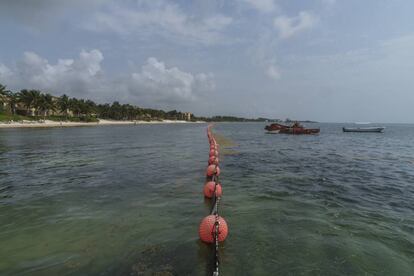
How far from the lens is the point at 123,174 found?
17.2m

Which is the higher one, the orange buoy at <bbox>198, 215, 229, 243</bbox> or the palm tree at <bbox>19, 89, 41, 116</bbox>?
the palm tree at <bbox>19, 89, 41, 116</bbox>

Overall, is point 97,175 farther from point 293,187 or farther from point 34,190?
point 293,187

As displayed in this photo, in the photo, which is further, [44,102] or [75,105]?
[75,105]

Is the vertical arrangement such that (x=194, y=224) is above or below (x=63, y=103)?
below

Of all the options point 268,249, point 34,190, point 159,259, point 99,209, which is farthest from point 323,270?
point 34,190

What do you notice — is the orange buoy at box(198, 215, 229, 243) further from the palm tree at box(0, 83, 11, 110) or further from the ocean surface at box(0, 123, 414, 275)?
the palm tree at box(0, 83, 11, 110)

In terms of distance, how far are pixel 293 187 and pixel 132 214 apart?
27.4 ft

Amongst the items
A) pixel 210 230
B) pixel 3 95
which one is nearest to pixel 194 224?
pixel 210 230

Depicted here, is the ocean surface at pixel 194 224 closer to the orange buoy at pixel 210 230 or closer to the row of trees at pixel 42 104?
the orange buoy at pixel 210 230

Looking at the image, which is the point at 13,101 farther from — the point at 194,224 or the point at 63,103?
the point at 194,224

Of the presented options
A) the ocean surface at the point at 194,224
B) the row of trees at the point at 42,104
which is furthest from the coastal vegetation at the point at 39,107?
the ocean surface at the point at 194,224

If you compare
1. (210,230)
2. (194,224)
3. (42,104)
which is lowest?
(194,224)

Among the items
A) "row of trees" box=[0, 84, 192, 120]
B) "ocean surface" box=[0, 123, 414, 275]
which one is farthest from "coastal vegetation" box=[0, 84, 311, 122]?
"ocean surface" box=[0, 123, 414, 275]

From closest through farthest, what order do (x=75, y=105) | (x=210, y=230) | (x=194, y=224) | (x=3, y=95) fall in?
(x=210, y=230)
(x=194, y=224)
(x=3, y=95)
(x=75, y=105)
